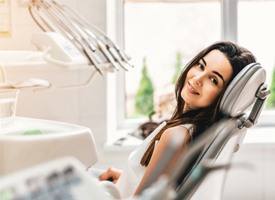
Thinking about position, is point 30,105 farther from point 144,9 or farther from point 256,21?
point 256,21

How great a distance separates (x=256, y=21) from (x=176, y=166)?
1.04 meters

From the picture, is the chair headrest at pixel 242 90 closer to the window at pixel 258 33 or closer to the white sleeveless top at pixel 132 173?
the white sleeveless top at pixel 132 173

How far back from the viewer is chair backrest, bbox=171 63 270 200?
554 millimetres

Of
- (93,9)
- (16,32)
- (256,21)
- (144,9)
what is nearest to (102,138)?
(93,9)

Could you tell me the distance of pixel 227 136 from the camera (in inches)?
25.3

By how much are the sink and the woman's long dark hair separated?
0.16 metres

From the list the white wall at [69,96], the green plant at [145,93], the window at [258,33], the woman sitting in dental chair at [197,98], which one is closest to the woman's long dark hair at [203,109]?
the woman sitting in dental chair at [197,98]

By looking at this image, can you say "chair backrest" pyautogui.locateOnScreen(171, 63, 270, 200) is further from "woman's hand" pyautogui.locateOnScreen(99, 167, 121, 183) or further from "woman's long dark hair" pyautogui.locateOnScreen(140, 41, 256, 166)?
"woman's hand" pyautogui.locateOnScreen(99, 167, 121, 183)

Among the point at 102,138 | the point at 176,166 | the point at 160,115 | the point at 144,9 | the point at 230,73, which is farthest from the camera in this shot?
the point at 144,9

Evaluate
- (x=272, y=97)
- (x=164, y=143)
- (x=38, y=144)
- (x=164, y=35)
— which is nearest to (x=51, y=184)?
(x=38, y=144)

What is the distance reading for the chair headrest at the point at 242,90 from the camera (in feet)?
2.17

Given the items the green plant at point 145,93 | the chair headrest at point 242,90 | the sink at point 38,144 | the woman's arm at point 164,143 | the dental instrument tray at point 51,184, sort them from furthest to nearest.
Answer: the green plant at point 145,93 < the chair headrest at point 242,90 < the woman's arm at point 164,143 < the sink at point 38,144 < the dental instrument tray at point 51,184

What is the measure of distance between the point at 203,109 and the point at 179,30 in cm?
75

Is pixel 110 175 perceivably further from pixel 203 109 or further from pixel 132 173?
pixel 203 109
